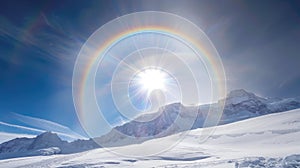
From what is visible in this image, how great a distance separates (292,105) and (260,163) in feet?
536

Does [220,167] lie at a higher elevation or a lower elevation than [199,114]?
lower

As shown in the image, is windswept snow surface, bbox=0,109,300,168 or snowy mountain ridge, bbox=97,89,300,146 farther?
snowy mountain ridge, bbox=97,89,300,146

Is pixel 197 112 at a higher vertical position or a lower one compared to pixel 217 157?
higher

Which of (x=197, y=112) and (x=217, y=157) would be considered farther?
(x=197, y=112)

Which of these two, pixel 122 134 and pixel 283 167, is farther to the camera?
pixel 122 134

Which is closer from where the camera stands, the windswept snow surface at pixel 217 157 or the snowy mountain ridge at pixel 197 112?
the windswept snow surface at pixel 217 157

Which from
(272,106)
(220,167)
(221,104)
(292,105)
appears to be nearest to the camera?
(220,167)

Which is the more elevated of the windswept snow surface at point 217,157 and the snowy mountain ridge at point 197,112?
the snowy mountain ridge at point 197,112

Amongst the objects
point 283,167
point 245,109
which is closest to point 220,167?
point 283,167

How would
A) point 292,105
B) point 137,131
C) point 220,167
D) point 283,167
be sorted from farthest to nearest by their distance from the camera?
point 137,131 → point 292,105 → point 220,167 → point 283,167

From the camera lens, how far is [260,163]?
594 inches

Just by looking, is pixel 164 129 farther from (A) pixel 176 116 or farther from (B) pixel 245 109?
(B) pixel 245 109

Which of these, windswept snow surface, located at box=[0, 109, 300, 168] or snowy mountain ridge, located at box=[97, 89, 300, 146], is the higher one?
snowy mountain ridge, located at box=[97, 89, 300, 146]

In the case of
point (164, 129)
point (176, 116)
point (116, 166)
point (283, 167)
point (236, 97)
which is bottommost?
point (283, 167)
